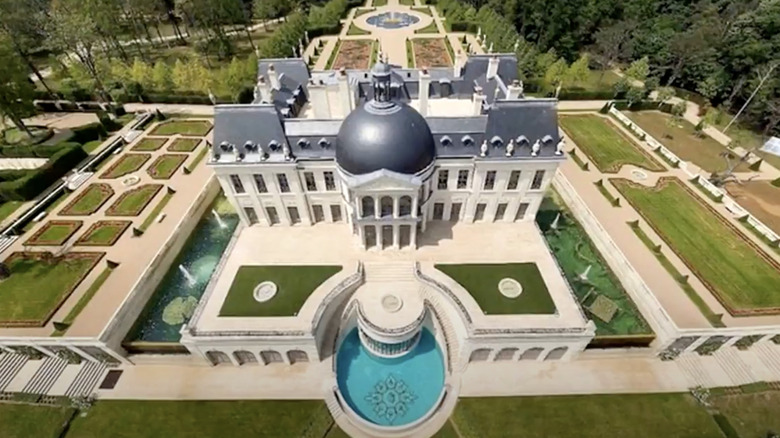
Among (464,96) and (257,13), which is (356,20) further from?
(464,96)

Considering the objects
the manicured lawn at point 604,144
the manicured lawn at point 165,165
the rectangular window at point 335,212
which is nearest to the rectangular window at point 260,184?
the rectangular window at point 335,212

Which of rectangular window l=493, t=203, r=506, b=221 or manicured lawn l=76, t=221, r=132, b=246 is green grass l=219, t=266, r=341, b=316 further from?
Result: rectangular window l=493, t=203, r=506, b=221

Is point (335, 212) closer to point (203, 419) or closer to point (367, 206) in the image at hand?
point (367, 206)

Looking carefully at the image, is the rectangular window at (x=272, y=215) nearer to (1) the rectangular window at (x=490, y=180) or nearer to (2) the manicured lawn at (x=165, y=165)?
(2) the manicured lawn at (x=165, y=165)

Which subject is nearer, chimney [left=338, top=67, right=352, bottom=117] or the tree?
chimney [left=338, top=67, right=352, bottom=117]

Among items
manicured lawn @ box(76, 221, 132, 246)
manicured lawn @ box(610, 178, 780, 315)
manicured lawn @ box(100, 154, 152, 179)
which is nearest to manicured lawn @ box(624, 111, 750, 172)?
manicured lawn @ box(610, 178, 780, 315)

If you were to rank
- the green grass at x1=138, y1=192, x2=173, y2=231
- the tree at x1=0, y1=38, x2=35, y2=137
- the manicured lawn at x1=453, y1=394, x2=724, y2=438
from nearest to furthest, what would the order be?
1. the manicured lawn at x1=453, y1=394, x2=724, y2=438
2. the green grass at x1=138, y1=192, x2=173, y2=231
3. the tree at x1=0, y1=38, x2=35, y2=137

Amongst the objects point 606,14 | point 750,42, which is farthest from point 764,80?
point 606,14
